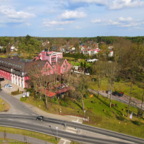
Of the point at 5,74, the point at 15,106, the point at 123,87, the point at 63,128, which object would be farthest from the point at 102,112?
the point at 5,74

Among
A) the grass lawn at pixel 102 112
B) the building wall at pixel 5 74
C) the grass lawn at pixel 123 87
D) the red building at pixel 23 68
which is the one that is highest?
the red building at pixel 23 68

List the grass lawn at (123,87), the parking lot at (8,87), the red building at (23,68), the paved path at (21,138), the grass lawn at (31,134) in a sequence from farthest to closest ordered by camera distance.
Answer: the red building at (23,68)
the parking lot at (8,87)
the grass lawn at (123,87)
the grass lawn at (31,134)
the paved path at (21,138)

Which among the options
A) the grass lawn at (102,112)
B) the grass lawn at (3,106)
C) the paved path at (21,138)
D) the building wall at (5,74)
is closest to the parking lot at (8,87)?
the building wall at (5,74)

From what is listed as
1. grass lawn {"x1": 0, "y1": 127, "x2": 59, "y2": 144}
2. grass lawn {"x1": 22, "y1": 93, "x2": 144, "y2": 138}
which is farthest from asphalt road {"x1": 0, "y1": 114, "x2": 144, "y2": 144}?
grass lawn {"x1": 22, "y1": 93, "x2": 144, "y2": 138}

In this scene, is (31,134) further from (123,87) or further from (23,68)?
(123,87)

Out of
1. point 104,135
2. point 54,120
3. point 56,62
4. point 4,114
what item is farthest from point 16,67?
point 104,135

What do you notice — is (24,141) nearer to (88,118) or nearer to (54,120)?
(54,120)

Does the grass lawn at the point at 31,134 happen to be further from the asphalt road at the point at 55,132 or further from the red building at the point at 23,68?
the red building at the point at 23,68
